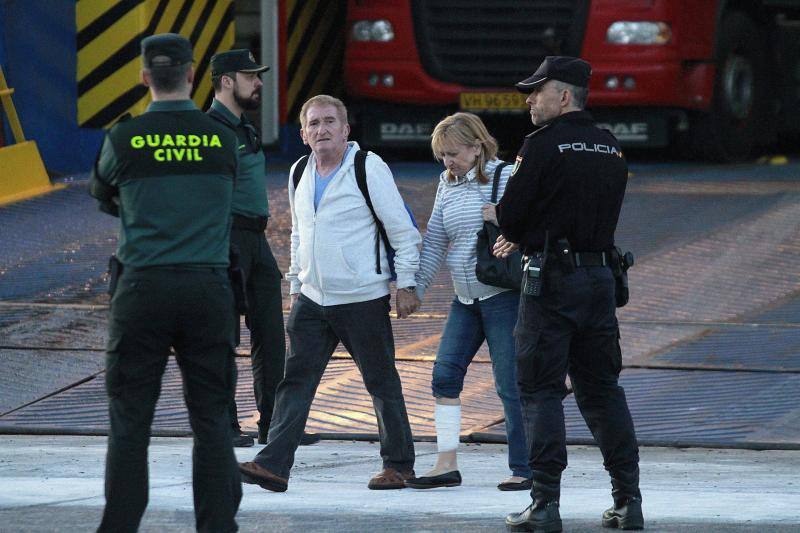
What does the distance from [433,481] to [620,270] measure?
50.1 inches

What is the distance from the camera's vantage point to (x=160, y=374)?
17.4 feet

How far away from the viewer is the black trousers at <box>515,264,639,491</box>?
5719 millimetres

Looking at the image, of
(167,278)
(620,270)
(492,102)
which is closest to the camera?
(167,278)

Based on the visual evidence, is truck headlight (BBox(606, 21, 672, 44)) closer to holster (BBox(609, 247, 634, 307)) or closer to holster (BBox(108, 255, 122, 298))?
holster (BBox(609, 247, 634, 307))

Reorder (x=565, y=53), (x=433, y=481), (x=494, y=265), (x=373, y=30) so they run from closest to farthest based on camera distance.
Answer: (x=494, y=265)
(x=433, y=481)
(x=565, y=53)
(x=373, y=30)

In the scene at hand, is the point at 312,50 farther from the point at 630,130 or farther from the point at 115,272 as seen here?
the point at 115,272

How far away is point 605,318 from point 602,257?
8.5 inches

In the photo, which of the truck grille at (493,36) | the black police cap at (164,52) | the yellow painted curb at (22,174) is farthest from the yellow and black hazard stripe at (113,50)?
the black police cap at (164,52)

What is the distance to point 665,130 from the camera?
13859mm

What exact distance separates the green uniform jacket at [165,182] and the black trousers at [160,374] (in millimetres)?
73

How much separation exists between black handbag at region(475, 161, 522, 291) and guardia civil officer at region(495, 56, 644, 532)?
1.53ft

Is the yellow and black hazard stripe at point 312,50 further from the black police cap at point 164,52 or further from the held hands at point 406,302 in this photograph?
the black police cap at point 164,52

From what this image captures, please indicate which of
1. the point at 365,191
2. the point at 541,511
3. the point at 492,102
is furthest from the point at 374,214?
the point at 492,102

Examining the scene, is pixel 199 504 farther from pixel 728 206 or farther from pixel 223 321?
pixel 728 206
